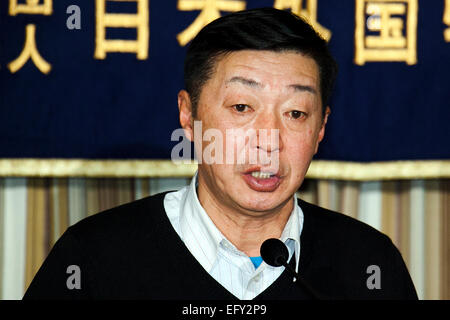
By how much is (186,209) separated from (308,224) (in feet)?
0.95

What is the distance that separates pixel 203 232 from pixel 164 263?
10 cm

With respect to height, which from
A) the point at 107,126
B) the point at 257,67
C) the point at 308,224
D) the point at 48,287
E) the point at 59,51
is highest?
the point at 59,51

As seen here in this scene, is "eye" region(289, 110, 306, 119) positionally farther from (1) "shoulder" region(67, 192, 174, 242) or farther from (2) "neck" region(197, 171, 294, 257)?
(1) "shoulder" region(67, 192, 174, 242)

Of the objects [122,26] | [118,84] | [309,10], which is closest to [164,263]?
[118,84]

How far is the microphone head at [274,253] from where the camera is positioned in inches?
40.3

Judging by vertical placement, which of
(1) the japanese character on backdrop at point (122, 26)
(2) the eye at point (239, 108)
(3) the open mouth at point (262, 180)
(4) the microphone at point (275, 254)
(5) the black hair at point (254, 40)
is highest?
(1) the japanese character on backdrop at point (122, 26)

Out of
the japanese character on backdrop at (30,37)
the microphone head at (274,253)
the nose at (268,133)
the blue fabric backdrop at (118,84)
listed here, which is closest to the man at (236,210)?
Answer: the nose at (268,133)

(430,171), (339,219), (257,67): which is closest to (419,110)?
(430,171)

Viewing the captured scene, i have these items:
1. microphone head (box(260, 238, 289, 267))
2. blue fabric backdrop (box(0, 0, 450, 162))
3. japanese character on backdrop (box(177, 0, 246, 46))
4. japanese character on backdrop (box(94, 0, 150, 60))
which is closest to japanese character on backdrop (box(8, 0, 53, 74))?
blue fabric backdrop (box(0, 0, 450, 162))

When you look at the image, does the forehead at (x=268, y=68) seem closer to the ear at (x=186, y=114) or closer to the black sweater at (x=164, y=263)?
the ear at (x=186, y=114)

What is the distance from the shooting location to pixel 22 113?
5.91ft

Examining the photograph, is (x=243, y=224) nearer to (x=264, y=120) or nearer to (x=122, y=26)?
(x=264, y=120)
